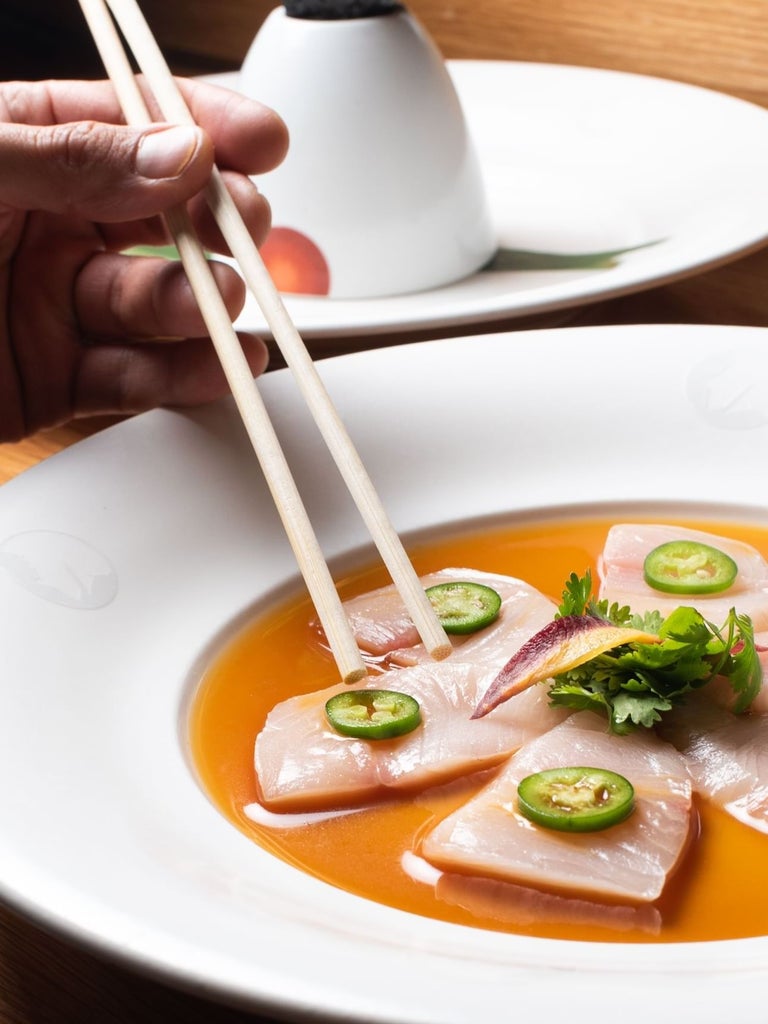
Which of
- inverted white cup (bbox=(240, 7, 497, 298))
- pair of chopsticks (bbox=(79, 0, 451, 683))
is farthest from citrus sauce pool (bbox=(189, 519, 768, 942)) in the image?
inverted white cup (bbox=(240, 7, 497, 298))

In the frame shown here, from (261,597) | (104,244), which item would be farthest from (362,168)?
(261,597)

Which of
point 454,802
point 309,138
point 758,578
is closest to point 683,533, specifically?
point 758,578

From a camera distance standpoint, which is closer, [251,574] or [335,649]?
[335,649]

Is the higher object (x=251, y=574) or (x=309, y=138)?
(x=309, y=138)

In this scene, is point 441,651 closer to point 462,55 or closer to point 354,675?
point 354,675

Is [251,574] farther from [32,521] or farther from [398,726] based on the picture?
[398,726]
